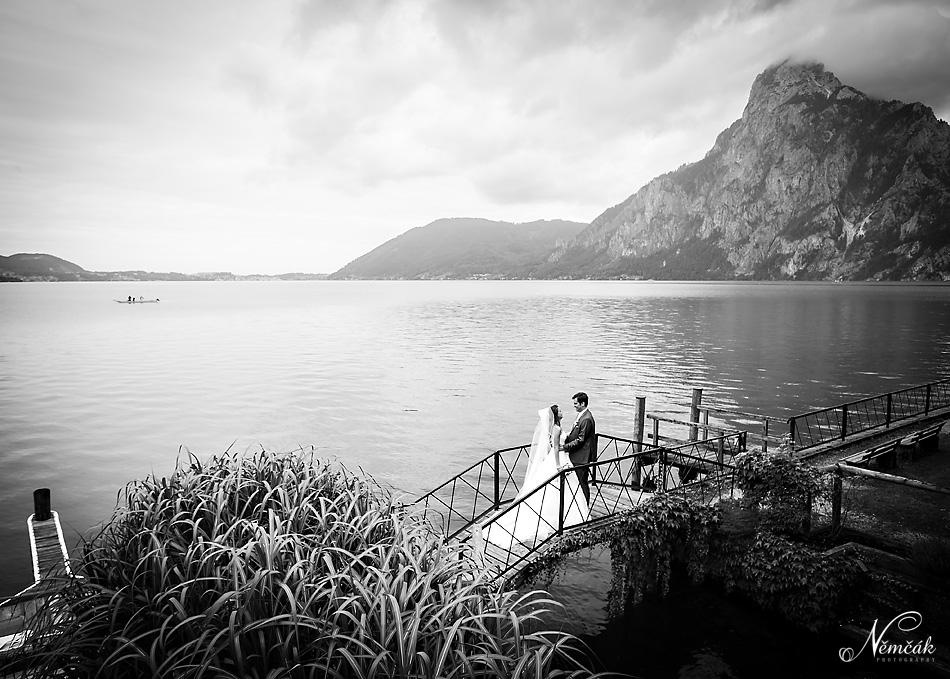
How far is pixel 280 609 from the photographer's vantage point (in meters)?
5.05

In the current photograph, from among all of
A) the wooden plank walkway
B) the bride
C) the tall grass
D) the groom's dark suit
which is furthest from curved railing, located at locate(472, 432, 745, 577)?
the wooden plank walkway

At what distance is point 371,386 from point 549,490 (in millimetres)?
26917

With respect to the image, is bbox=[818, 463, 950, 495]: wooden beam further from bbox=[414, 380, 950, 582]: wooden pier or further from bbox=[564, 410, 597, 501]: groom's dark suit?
bbox=[564, 410, 597, 501]: groom's dark suit

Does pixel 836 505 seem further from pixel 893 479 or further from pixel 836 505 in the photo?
pixel 893 479

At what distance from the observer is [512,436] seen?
26016 mm

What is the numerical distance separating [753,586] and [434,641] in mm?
7352

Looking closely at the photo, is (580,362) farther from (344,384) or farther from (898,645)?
(898,645)

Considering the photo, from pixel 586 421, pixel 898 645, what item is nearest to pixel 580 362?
pixel 586 421

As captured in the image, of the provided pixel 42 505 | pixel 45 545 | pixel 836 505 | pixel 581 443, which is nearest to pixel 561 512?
pixel 581 443

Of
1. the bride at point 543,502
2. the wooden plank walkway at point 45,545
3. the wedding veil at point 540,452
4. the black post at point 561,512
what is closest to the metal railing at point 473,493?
the wedding veil at point 540,452

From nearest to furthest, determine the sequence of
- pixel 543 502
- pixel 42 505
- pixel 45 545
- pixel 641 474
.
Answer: pixel 543 502
pixel 45 545
pixel 42 505
pixel 641 474

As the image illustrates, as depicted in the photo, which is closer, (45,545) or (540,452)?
(540,452)

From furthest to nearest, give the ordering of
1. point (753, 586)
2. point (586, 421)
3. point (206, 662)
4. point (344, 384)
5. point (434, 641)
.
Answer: point (344, 384), point (586, 421), point (753, 586), point (434, 641), point (206, 662)

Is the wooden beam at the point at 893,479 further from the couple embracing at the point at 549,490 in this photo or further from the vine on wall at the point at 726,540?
the couple embracing at the point at 549,490
